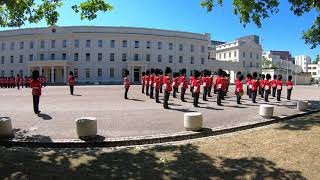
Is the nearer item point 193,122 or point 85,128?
point 85,128

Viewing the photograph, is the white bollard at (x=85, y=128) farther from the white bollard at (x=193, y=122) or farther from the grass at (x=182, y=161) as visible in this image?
the white bollard at (x=193, y=122)

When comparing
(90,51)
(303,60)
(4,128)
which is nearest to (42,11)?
(4,128)

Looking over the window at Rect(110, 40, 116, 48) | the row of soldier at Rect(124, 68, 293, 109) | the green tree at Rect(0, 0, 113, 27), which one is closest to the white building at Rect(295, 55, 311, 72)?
the window at Rect(110, 40, 116, 48)

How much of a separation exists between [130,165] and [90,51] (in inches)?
2469

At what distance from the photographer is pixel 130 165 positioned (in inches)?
322

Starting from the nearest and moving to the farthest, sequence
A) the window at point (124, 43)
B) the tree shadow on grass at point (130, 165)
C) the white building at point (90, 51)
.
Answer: the tree shadow on grass at point (130, 165)
the white building at point (90, 51)
the window at point (124, 43)

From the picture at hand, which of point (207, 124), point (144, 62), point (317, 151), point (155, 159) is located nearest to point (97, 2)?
point (207, 124)

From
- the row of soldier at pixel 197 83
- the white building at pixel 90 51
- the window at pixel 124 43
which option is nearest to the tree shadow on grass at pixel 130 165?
the row of soldier at pixel 197 83

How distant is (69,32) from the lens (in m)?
68.6

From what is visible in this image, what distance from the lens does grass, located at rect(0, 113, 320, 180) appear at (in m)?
7.70

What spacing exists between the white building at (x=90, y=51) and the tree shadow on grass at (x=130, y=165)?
58.2m

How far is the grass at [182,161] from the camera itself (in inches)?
303

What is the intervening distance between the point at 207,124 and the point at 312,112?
6783 mm

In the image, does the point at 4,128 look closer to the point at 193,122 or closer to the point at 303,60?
the point at 193,122
